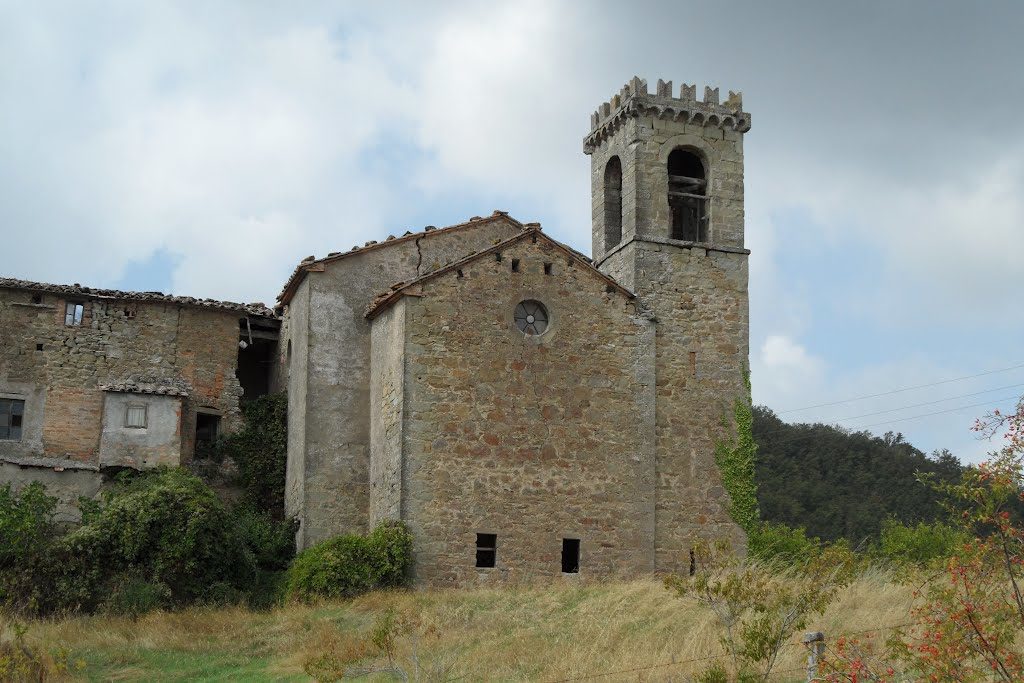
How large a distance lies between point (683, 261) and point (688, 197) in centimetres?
183

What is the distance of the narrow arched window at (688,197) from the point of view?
3045 centimetres

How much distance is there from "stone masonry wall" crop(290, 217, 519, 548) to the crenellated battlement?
485cm

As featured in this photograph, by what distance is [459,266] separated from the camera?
27.4 meters

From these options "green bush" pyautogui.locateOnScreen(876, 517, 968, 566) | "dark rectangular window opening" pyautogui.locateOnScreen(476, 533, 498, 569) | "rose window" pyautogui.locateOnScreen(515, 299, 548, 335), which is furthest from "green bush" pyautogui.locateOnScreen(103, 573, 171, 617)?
"green bush" pyautogui.locateOnScreen(876, 517, 968, 566)

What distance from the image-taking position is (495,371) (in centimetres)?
2717

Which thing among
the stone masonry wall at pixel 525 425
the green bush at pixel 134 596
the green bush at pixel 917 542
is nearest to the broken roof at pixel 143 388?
the green bush at pixel 134 596

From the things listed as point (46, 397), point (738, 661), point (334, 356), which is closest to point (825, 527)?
point (334, 356)

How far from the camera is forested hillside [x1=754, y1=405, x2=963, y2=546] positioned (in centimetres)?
4862

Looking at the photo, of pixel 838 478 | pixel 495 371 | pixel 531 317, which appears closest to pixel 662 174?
pixel 531 317

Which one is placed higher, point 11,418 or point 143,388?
point 143,388

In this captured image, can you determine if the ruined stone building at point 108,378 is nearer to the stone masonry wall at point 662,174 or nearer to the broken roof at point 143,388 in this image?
the broken roof at point 143,388

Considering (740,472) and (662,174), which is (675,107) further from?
(740,472)

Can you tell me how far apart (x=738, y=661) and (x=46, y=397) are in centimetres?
1943

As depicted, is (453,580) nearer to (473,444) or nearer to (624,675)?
(473,444)
